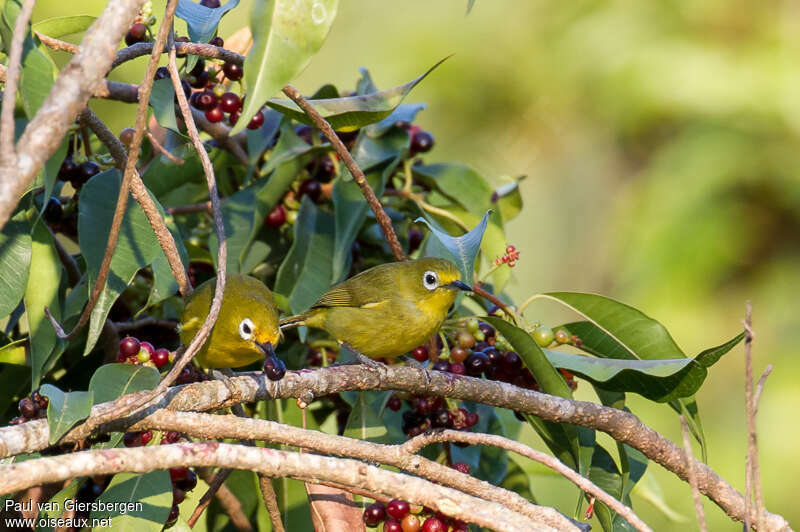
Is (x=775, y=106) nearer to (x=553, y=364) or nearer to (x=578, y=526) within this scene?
(x=553, y=364)

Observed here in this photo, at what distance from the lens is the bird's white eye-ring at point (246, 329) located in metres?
2.70

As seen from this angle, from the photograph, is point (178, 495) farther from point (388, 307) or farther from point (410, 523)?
point (388, 307)

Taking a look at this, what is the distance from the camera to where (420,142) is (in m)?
3.24

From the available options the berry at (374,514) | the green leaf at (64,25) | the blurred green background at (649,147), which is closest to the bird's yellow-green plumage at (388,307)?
the berry at (374,514)

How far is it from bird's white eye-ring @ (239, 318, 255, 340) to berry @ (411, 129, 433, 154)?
3.28 feet

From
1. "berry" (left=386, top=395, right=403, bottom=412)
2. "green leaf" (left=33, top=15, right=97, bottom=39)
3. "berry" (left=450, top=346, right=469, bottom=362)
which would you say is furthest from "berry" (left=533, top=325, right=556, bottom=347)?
"green leaf" (left=33, top=15, right=97, bottom=39)

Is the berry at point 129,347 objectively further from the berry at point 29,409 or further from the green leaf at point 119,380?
the berry at point 29,409

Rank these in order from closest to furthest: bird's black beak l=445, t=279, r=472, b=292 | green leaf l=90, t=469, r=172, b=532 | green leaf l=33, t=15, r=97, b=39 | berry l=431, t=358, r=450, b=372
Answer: green leaf l=90, t=469, r=172, b=532 < green leaf l=33, t=15, r=97, b=39 < berry l=431, t=358, r=450, b=372 < bird's black beak l=445, t=279, r=472, b=292

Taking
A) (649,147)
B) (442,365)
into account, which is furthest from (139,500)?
(649,147)

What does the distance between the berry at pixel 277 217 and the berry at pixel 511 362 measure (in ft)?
3.29

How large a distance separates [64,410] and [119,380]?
42cm

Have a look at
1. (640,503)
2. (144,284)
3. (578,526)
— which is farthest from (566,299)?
(640,503)

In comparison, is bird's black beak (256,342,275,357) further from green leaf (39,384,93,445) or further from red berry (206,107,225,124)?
green leaf (39,384,93,445)

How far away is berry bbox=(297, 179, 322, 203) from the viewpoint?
10.3ft
